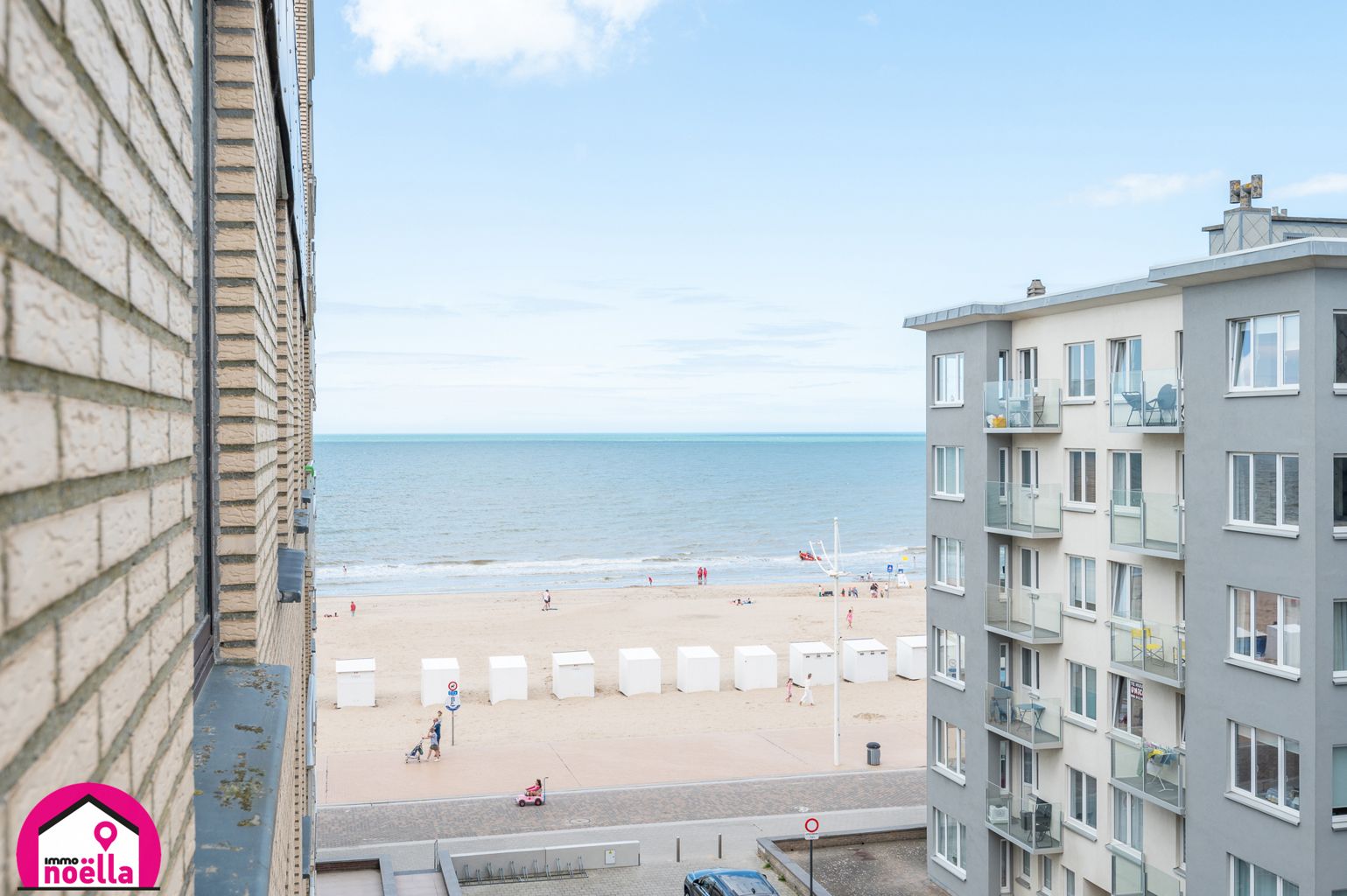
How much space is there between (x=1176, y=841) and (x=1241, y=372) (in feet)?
27.9

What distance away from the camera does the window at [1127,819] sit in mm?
20859

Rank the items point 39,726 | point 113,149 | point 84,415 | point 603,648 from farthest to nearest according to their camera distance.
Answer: point 603,648
point 113,149
point 84,415
point 39,726

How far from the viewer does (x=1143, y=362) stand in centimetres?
2028

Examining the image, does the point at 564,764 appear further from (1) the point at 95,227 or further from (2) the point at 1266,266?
(1) the point at 95,227

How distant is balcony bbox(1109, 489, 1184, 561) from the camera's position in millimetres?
19000

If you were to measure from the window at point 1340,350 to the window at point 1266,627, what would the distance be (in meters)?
3.28

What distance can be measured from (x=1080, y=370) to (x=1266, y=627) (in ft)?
21.7

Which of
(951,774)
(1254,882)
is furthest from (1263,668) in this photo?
(951,774)

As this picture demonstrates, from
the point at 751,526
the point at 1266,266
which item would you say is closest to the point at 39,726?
the point at 1266,266

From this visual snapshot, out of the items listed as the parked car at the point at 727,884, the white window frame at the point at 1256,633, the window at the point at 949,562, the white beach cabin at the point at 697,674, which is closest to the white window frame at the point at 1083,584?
the window at the point at 949,562

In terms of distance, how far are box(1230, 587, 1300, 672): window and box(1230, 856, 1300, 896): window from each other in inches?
129

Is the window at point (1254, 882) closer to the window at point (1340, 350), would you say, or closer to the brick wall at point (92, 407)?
the window at point (1340, 350)

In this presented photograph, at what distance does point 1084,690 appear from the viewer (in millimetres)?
22203

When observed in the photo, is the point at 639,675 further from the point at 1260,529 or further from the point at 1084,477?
the point at 1260,529
